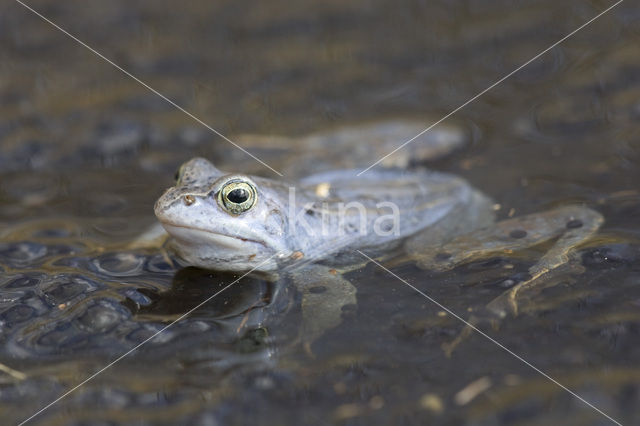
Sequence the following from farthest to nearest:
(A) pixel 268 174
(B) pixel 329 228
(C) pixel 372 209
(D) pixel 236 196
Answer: (A) pixel 268 174, (C) pixel 372 209, (B) pixel 329 228, (D) pixel 236 196

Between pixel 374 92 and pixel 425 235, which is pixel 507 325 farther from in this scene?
pixel 374 92

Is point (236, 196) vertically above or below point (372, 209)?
above

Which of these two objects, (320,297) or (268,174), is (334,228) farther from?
(268,174)

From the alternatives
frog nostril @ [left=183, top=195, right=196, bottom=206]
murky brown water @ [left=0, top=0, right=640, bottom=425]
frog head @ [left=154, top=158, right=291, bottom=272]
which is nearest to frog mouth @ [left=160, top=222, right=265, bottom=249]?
frog head @ [left=154, top=158, right=291, bottom=272]

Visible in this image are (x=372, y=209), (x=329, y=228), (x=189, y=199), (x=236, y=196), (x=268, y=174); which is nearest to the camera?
(x=189, y=199)

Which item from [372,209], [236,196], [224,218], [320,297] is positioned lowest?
[320,297]

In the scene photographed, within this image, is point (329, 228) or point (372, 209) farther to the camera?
point (372, 209)

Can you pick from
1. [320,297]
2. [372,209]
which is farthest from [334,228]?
[320,297]

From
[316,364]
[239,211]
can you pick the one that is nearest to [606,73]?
[239,211]

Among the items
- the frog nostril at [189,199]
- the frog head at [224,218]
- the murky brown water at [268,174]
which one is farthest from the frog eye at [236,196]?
the murky brown water at [268,174]
